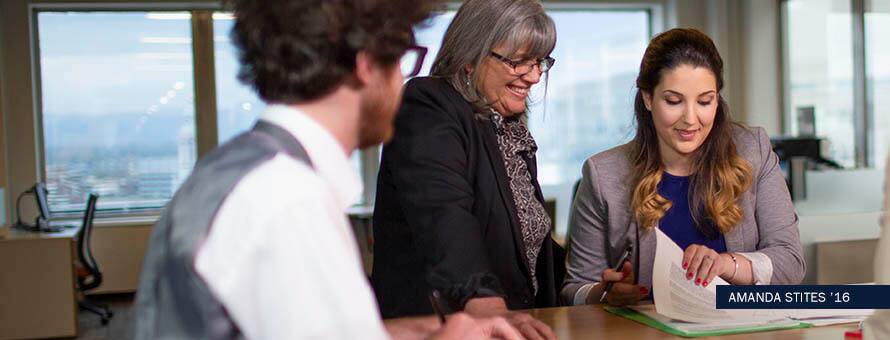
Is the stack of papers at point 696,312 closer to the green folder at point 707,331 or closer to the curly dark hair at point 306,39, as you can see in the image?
the green folder at point 707,331

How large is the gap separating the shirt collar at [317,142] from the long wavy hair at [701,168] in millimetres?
1354

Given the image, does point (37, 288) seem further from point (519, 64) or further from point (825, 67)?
point (825, 67)

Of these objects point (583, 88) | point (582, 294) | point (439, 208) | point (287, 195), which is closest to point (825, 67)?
point (583, 88)

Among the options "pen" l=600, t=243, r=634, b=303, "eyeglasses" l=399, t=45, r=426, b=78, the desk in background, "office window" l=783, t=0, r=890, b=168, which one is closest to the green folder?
"pen" l=600, t=243, r=634, b=303

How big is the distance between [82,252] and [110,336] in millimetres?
781

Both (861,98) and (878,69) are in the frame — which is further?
(861,98)

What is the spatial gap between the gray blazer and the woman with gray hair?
23 centimetres

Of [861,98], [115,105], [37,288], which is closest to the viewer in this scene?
[37,288]

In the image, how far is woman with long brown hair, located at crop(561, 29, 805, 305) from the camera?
2045mm

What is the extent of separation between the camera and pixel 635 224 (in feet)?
6.96

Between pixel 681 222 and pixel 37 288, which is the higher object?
pixel 681 222

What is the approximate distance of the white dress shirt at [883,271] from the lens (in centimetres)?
108

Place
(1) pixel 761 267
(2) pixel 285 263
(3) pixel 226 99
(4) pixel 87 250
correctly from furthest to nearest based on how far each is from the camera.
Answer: (3) pixel 226 99, (4) pixel 87 250, (1) pixel 761 267, (2) pixel 285 263

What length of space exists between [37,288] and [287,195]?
6.09 meters
